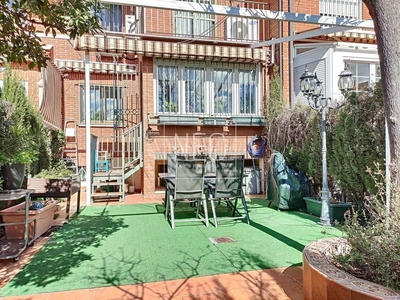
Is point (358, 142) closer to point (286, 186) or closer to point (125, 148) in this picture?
point (286, 186)

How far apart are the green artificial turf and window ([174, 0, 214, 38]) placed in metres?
6.57

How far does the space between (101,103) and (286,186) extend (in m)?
8.26

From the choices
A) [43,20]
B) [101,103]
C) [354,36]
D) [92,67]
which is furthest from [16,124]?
[354,36]

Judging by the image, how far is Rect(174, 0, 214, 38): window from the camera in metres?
9.59

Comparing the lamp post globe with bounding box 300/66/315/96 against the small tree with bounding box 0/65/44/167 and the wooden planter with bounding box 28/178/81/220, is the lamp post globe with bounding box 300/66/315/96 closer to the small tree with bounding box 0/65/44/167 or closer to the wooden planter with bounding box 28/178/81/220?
the wooden planter with bounding box 28/178/81/220

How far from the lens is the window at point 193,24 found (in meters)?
9.59

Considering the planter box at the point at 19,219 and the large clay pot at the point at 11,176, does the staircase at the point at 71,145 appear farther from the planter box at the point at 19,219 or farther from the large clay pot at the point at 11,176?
the large clay pot at the point at 11,176

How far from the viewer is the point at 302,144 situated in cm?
722

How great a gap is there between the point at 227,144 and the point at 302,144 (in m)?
2.84

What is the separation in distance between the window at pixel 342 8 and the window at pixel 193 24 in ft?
13.3

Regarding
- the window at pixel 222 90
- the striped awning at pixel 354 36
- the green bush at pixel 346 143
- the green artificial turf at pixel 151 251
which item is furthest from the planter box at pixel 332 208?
the striped awning at pixel 354 36

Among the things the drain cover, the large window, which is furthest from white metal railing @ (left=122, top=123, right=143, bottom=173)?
the drain cover

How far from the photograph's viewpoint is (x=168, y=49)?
8609 mm

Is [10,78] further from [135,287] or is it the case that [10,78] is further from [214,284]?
[214,284]
